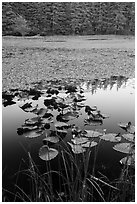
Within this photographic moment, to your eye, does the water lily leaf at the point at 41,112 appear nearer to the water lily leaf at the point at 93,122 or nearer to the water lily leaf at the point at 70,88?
the water lily leaf at the point at 93,122

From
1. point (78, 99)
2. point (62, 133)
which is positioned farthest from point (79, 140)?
point (78, 99)

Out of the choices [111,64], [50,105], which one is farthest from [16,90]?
[111,64]

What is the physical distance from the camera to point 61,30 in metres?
13.0

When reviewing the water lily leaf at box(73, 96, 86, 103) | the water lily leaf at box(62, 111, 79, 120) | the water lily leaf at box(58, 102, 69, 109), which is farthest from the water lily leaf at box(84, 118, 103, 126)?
the water lily leaf at box(73, 96, 86, 103)

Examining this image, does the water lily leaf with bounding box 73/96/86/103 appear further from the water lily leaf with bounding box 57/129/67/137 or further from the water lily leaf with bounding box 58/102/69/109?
the water lily leaf with bounding box 57/129/67/137

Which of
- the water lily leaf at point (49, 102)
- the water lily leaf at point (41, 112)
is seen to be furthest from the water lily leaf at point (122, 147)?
the water lily leaf at point (49, 102)

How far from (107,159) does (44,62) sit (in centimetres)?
438

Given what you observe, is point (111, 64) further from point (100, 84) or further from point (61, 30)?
point (61, 30)

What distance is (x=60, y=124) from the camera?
222cm

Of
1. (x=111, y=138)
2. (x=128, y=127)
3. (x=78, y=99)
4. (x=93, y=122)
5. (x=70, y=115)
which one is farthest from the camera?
(x=78, y=99)

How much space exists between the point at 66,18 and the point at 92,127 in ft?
35.7

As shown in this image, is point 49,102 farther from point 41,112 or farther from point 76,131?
point 76,131

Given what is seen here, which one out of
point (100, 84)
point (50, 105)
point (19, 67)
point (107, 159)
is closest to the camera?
point (107, 159)

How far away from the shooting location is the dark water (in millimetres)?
→ 1702
